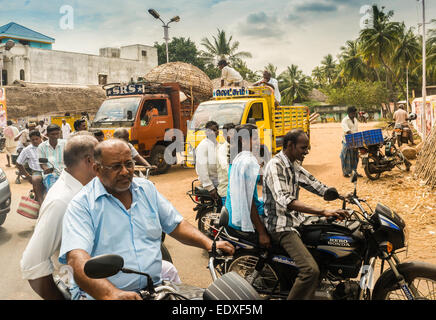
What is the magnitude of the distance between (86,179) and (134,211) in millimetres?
772

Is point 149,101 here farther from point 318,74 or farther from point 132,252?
A: point 318,74

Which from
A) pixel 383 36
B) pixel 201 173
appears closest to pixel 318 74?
pixel 383 36

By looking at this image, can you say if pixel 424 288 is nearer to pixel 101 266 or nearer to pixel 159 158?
pixel 101 266

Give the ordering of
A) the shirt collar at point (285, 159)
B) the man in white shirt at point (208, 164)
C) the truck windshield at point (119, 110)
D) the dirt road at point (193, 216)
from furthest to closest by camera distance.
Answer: the truck windshield at point (119, 110) < the man in white shirt at point (208, 164) < the dirt road at point (193, 216) < the shirt collar at point (285, 159)

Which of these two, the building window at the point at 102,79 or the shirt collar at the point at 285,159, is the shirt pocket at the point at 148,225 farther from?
the building window at the point at 102,79

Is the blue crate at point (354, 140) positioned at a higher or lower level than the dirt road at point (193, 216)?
higher

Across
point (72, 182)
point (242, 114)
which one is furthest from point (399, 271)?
point (242, 114)

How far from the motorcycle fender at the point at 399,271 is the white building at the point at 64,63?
2553 cm

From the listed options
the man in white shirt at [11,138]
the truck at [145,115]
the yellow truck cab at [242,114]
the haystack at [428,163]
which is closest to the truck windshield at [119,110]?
the truck at [145,115]

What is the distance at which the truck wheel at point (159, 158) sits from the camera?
12.0 metres

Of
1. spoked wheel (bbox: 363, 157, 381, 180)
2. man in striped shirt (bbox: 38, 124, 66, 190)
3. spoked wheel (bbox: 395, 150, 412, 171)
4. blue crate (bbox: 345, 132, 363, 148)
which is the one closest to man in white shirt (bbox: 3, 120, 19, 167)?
man in striped shirt (bbox: 38, 124, 66, 190)

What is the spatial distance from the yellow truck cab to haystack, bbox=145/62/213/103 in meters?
2.72

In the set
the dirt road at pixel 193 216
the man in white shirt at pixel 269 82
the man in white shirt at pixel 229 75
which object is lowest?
the dirt road at pixel 193 216
